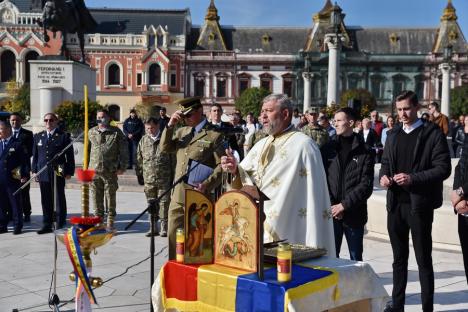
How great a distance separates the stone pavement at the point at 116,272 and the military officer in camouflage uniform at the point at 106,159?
0.61 metres

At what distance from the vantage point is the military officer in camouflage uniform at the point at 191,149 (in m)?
5.43

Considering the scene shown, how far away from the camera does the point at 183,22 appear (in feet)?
208

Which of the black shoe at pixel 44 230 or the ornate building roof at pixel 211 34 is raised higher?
the ornate building roof at pixel 211 34

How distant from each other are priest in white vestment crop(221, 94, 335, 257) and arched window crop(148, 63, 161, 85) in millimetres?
57047

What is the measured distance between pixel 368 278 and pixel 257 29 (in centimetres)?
6481

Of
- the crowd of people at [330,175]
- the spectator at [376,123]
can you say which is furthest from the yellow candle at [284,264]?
the spectator at [376,123]

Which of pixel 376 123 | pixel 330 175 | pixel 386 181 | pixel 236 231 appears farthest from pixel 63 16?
pixel 236 231

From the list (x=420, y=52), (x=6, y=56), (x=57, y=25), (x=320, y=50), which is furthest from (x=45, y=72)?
(x=420, y=52)

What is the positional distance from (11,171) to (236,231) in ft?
21.5

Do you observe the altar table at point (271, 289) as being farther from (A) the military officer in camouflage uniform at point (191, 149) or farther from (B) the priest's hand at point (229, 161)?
(A) the military officer in camouflage uniform at point (191, 149)

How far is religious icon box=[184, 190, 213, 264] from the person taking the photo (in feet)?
11.7

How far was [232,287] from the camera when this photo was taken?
130 inches

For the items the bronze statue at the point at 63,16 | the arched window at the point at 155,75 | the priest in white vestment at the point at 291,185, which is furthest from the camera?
the arched window at the point at 155,75

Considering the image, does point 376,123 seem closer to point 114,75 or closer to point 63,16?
point 63,16
